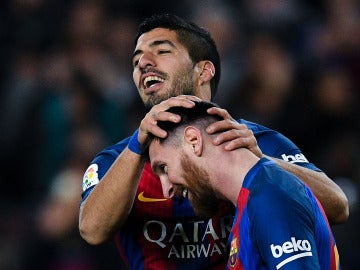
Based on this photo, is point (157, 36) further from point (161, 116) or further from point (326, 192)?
point (326, 192)

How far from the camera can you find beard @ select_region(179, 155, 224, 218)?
378 centimetres

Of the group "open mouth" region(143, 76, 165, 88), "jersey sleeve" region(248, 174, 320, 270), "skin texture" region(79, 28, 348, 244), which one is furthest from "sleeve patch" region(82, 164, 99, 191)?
"jersey sleeve" region(248, 174, 320, 270)

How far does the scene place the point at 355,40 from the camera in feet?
31.3

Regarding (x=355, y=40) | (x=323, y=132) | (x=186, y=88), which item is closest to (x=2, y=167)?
(x=323, y=132)

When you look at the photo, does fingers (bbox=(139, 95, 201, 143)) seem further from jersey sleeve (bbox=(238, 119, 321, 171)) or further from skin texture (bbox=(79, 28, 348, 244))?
jersey sleeve (bbox=(238, 119, 321, 171))

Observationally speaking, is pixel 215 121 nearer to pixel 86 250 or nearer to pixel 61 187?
pixel 86 250

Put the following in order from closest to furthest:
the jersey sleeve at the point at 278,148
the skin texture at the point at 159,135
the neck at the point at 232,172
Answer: the neck at the point at 232,172 → the skin texture at the point at 159,135 → the jersey sleeve at the point at 278,148

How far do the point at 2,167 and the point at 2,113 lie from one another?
2.04ft

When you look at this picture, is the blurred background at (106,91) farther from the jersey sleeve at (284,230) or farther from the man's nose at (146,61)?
the jersey sleeve at (284,230)

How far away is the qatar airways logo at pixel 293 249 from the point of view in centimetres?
333

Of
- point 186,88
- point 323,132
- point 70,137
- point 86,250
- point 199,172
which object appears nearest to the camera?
point 199,172

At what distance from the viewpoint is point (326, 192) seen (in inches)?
182

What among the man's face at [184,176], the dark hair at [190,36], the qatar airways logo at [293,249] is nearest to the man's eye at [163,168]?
the man's face at [184,176]

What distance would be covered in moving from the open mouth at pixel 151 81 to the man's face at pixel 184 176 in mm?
923
